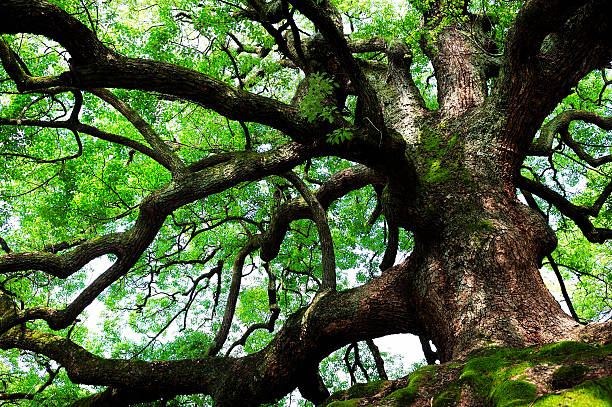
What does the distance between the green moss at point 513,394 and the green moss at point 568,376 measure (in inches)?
5.2

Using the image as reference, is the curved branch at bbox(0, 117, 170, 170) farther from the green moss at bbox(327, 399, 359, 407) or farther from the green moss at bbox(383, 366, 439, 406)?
the green moss at bbox(383, 366, 439, 406)

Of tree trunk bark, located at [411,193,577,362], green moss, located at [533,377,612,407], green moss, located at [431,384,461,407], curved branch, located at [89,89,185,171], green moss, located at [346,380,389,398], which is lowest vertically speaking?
green moss, located at [533,377,612,407]

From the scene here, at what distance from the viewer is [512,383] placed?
1.88 m

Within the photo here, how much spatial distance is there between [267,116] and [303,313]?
2.47 meters

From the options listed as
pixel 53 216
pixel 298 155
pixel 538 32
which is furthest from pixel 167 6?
pixel 538 32

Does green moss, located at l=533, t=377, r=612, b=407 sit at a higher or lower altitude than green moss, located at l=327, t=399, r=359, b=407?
lower

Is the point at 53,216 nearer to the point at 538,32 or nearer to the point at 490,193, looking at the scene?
the point at 490,193

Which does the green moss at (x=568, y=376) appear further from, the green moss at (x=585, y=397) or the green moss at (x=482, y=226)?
the green moss at (x=482, y=226)

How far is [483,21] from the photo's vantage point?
23.6ft

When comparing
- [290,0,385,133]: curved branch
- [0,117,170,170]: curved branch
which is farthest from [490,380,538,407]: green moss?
[0,117,170,170]: curved branch

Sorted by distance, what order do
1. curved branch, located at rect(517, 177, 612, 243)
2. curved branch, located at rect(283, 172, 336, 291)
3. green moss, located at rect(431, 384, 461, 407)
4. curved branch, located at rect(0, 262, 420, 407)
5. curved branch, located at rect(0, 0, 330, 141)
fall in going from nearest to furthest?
green moss, located at rect(431, 384, 461, 407)
curved branch, located at rect(0, 0, 330, 141)
curved branch, located at rect(0, 262, 420, 407)
curved branch, located at rect(283, 172, 336, 291)
curved branch, located at rect(517, 177, 612, 243)

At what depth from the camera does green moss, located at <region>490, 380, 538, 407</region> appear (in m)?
1.70

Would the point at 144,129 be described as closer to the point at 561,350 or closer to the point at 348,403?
the point at 348,403

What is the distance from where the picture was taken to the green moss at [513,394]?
1.70 metres
